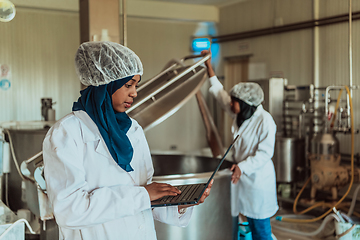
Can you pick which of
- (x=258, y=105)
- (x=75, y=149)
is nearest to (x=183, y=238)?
(x=258, y=105)

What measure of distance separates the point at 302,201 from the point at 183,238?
8.55 feet

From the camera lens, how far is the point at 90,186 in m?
1.34

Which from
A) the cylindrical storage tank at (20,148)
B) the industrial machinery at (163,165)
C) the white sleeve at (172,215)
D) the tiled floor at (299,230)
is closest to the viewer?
the white sleeve at (172,215)

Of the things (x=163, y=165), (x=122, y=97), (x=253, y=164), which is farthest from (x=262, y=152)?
(x=122, y=97)

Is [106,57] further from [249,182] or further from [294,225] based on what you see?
[294,225]

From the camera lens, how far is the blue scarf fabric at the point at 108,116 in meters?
1.31

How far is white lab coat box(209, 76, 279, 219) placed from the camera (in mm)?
2785

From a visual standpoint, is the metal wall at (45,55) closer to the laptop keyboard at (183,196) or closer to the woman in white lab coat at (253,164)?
the woman in white lab coat at (253,164)

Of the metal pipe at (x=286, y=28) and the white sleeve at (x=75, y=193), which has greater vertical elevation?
the metal pipe at (x=286, y=28)

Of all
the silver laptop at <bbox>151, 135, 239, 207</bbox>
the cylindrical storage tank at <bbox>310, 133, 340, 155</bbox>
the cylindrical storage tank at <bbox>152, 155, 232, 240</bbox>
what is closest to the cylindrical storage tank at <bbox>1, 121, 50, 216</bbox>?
the cylindrical storage tank at <bbox>152, 155, 232, 240</bbox>

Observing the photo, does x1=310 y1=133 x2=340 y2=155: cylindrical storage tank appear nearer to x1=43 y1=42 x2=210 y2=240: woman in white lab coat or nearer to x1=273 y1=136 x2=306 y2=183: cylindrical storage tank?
x1=273 y1=136 x2=306 y2=183: cylindrical storage tank

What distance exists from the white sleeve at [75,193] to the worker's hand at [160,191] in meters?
0.03

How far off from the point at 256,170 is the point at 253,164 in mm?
118

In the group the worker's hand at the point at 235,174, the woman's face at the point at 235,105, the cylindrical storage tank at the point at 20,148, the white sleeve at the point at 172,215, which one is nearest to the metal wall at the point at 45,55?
the cylindrical storage tank at the point at 20,148
